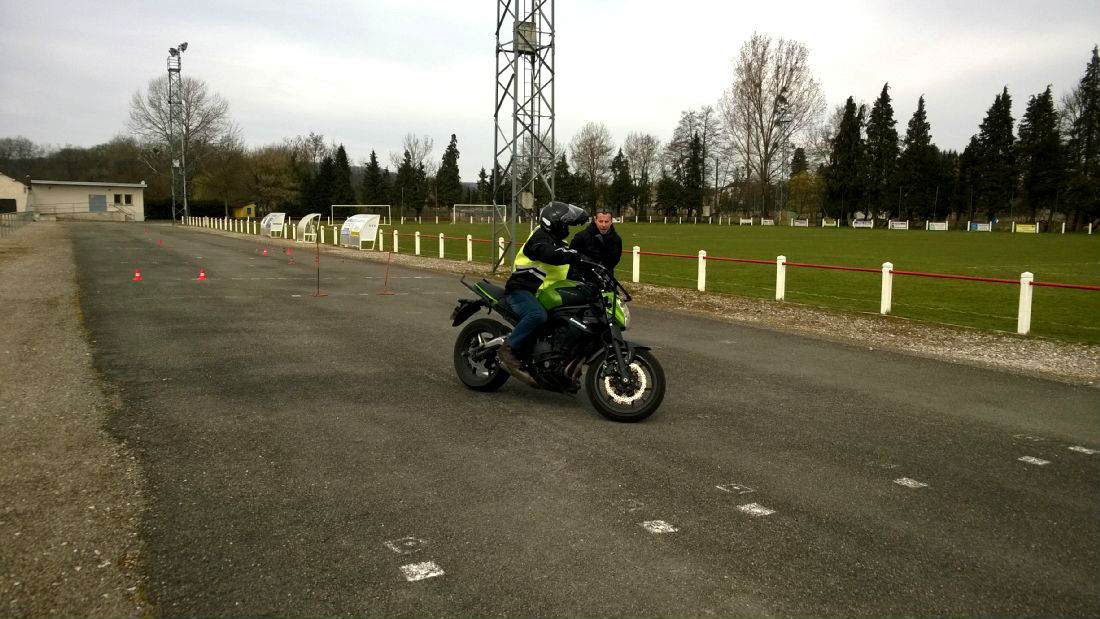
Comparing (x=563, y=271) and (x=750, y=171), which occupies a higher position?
(x=750, y=171)

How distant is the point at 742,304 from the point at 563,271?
29.8 feet

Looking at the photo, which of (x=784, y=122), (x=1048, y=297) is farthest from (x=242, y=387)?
(x=784, y=122)

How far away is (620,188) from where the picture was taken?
344 ft

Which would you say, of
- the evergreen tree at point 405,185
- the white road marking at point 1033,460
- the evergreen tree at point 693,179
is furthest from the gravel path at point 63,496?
the evergreen tree at point 405,185

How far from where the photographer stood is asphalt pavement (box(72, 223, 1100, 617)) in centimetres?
353

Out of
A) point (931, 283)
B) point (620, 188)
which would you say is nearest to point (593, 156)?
point (620, 188)

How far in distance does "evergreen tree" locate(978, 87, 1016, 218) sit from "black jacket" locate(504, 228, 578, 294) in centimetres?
8889

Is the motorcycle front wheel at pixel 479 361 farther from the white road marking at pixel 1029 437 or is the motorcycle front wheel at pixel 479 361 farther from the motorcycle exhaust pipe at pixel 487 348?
the white road marking at pixel 1029 437

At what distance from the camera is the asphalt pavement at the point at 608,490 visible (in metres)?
3.53

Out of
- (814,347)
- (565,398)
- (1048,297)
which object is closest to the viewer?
(565,398)

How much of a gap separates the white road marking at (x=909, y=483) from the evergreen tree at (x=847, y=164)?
8687 centimetres

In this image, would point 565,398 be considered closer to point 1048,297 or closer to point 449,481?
point 449,481

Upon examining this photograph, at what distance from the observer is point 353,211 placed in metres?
95.6

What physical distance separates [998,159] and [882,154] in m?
11.2
